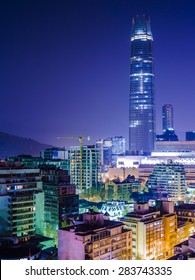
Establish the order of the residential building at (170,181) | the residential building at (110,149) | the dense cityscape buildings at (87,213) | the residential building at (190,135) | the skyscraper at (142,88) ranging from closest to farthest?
1. the dense cityscape buildings at (87,213)
2. the residential building at (170,181)
3. the residential building at (110,149)
4. the residential building at (190,135)
5. the skyscraper at (142,88)

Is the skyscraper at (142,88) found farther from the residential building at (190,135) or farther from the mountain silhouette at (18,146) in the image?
the mountain silhouette at (18,146)

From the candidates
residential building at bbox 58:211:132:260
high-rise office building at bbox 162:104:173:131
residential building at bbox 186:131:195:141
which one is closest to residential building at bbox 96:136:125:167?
high-rise office building at bbox 162:104:173:131

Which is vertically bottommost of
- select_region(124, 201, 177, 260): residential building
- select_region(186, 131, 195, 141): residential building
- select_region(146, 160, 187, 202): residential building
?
select_region(124, 201, 177, 260): residential building

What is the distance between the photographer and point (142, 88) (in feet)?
112

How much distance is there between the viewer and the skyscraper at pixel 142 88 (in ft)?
111

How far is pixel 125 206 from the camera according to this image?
38.4 ft

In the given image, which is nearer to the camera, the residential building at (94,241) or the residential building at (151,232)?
the residential building at (94,241)

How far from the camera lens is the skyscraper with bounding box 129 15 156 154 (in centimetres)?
3397

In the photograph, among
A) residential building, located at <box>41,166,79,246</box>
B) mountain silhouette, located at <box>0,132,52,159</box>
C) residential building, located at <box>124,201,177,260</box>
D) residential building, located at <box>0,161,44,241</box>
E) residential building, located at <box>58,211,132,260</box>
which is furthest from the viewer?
mountain silhouette, located at <box>0,132,52,159</box>

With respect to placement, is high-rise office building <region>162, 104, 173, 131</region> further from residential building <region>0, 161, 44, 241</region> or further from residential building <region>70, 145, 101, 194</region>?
residential building <region>0, 161, 44, 241</region>

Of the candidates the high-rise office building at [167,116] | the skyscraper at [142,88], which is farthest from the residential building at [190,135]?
the high-rise office building at [167,116]

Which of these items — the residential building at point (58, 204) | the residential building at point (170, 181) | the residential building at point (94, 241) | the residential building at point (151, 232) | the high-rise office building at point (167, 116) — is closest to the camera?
the residential building at point (94, 241)
